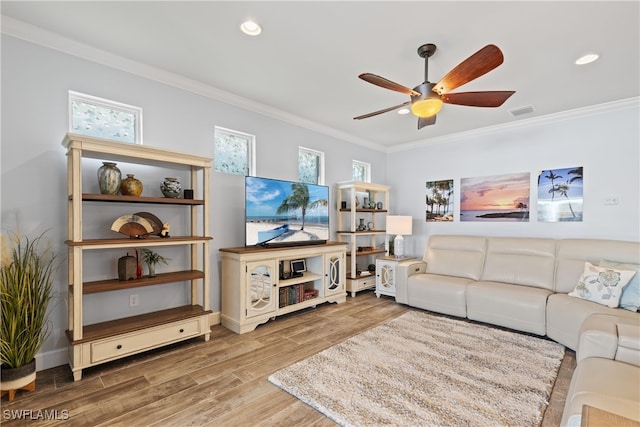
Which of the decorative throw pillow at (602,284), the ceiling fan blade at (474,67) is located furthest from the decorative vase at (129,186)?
the decorative throw pillow at (602,284)

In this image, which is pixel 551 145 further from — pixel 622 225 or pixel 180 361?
pixel 180 361

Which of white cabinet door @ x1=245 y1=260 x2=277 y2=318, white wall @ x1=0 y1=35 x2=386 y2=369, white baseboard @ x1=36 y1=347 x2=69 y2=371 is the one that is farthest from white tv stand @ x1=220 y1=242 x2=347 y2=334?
white baseboard @ x1=36 y1=347 x2=69 y2=371

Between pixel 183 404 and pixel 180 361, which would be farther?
pixel 180 361

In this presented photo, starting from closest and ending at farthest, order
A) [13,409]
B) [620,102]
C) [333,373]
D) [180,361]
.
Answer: [13,409] → [333,373] → [180,361] → [620,102]

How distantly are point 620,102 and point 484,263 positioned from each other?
2.47 m

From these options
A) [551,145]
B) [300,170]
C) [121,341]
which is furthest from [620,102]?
[121,341]

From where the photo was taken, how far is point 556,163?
13.4 ft

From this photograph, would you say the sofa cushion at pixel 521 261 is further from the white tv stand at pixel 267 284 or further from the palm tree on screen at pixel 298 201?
the palm tree on screen at pixel 298 201

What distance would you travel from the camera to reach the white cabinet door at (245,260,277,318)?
3256mm

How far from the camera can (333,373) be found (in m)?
2.36

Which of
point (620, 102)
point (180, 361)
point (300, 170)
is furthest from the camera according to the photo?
point (300, 170)

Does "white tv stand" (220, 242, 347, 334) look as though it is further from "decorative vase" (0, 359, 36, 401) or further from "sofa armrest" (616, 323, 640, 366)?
"sofa armrest" (616, 323, 640, 366)

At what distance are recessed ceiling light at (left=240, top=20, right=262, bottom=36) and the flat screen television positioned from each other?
58.5 inches

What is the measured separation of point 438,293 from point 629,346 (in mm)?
2130
